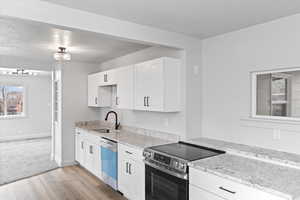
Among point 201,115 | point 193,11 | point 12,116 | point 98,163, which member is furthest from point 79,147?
point 12,116

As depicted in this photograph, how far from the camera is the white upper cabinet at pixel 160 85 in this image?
297 centimetres

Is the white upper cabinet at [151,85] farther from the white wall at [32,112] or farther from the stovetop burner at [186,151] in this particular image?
the white wall at [32,112]

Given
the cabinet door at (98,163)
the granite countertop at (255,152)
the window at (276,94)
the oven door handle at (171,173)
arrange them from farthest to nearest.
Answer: the cabinet door at (98,163) < the window at (276,94) < the oven door handle at (171,173) < the granite countertop at (255,152)

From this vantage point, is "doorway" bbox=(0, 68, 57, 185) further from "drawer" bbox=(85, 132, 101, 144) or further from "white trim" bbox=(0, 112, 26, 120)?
"drawer" bbox=(85, 132, 101, 144)

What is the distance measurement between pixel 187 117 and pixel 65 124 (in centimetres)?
319

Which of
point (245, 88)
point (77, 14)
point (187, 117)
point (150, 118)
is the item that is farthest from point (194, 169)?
point (77, 14)

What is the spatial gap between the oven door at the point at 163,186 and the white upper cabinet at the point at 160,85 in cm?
88

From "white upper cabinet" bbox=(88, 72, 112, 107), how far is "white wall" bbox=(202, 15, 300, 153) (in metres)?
2.41

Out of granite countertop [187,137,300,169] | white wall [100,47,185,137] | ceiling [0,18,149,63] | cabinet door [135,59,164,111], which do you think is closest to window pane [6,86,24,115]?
ceiling [0,18,149,63]

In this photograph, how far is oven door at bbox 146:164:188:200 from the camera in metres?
2.28

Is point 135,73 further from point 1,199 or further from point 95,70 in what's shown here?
point 1,199

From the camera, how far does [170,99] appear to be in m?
3.03

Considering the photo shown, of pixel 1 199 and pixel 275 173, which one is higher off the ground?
pixel 275 173

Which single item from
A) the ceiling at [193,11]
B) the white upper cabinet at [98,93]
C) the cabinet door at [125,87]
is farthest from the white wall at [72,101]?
the ceiling at [193,11]
